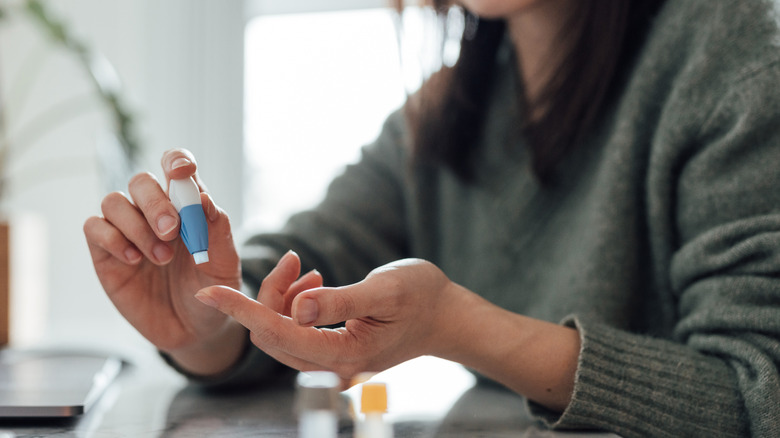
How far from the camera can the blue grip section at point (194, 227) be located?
43 centimetres

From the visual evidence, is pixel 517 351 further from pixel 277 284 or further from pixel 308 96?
pixel 308 96

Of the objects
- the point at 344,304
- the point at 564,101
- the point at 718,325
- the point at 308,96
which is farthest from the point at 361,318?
the point at 308,96

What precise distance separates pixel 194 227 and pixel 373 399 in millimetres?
180

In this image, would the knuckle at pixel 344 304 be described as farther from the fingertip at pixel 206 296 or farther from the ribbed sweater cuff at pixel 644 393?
the ribbed sweater cuff at pixel 644 393

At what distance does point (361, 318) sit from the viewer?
444 mm

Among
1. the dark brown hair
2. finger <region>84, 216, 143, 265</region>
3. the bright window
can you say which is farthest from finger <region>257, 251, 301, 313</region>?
the bright window

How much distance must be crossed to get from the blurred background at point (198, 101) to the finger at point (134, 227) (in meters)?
0.89

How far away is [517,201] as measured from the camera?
0.80 metres

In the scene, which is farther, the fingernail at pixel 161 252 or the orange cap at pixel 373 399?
the fingernail at pixel 161 252

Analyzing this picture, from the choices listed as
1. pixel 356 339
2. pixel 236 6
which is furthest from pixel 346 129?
pixel 356 339

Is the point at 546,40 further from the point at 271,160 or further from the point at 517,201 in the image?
the point at 271,160

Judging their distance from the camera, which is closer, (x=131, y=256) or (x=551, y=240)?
(x=131, y=256)

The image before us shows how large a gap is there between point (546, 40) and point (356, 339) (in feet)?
1.88

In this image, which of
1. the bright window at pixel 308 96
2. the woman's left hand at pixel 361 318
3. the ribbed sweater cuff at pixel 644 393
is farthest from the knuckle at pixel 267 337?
the bright window at pixel 308 96
